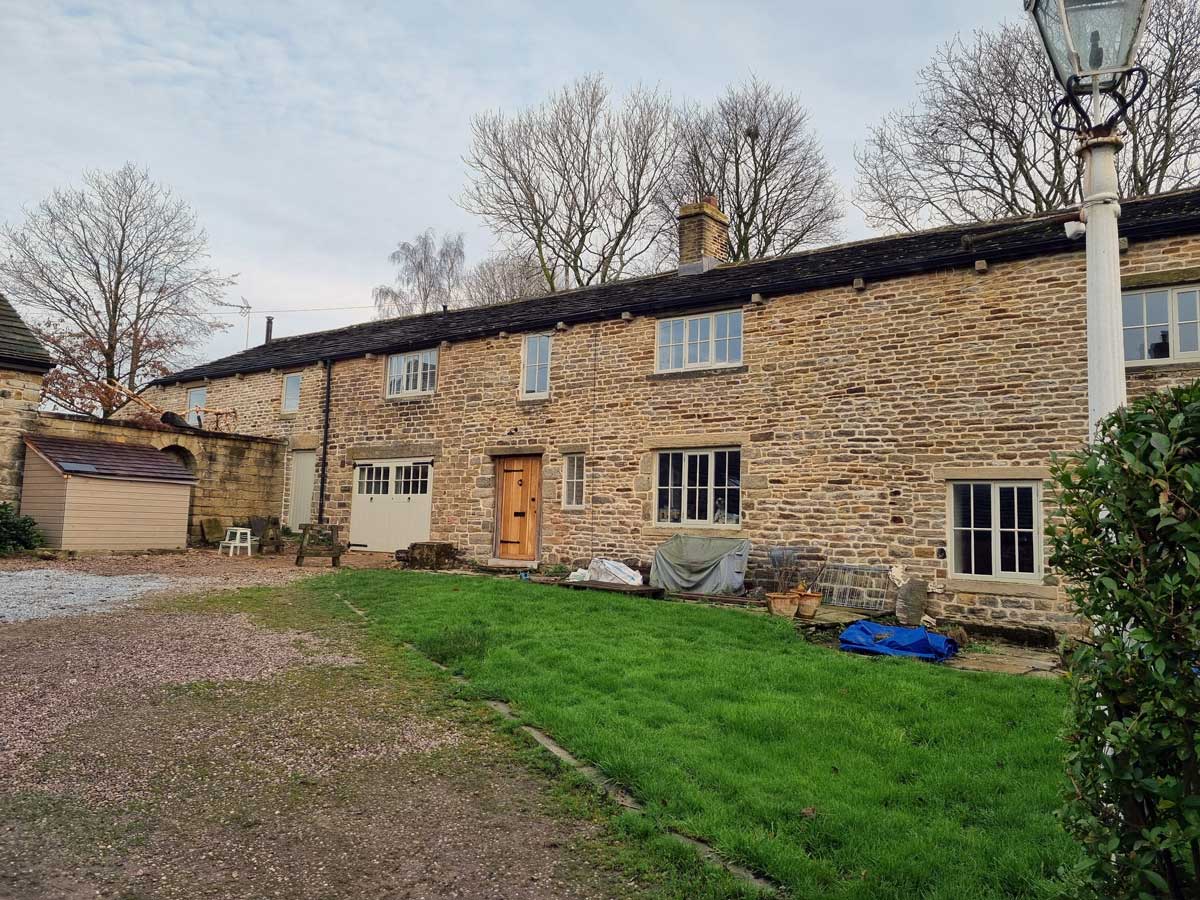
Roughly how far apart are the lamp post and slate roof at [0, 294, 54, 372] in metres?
18.0

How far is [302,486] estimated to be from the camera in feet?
67.8

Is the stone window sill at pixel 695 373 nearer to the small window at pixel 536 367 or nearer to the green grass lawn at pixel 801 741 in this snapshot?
the small window at pixel 536 367

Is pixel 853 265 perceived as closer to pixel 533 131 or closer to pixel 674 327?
pixel 674 327

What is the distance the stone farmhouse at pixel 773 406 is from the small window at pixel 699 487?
0.04 meters

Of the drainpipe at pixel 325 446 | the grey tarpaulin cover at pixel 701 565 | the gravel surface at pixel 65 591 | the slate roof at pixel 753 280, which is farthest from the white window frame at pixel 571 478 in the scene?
the drainpipe at pixel 325 446

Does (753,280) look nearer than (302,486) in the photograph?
Yes

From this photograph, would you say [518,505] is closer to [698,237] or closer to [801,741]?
[698,237]

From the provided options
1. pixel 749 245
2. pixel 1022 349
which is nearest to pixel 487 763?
pixel 1022 349

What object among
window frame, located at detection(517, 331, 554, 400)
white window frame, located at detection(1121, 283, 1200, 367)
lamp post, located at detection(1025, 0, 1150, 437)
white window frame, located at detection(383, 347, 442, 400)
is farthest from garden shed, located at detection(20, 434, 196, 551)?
white window frame, located at detection(1121, 283, 1200, 367)

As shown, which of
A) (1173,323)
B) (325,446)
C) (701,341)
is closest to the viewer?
(1173,323)

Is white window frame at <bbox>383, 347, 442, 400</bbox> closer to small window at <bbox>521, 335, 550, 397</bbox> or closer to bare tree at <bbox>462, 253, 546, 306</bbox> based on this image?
small window at <bbox>521, 335, 550, 397</bbox>

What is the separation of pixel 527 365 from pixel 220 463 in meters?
8.94

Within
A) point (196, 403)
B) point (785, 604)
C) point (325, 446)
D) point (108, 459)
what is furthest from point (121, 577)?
point (196, 403)

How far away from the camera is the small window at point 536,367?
54.0 feet
